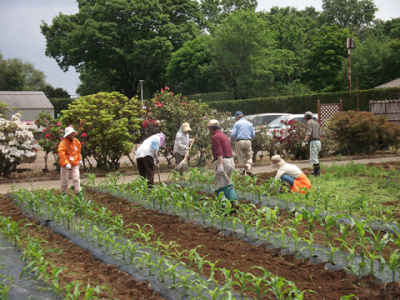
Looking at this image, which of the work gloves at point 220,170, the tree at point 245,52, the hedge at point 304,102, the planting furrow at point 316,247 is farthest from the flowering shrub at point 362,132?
the tree at point 245,52

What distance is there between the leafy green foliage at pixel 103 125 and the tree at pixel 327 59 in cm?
3100

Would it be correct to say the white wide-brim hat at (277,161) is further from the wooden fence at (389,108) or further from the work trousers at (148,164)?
the wooden fence at (389,108)

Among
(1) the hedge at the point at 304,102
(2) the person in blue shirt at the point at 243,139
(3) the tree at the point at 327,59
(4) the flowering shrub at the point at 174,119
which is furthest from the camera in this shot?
(3) the tree at the point at 327,59

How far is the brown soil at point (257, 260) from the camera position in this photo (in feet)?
13.1

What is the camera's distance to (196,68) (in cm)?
3941

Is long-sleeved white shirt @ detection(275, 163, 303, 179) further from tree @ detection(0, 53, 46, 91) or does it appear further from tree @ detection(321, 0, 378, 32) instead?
tree @ detection(321, 0, 378, 32)

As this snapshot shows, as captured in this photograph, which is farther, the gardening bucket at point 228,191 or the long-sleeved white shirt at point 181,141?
the long-sleeved white shirt at point 181,141

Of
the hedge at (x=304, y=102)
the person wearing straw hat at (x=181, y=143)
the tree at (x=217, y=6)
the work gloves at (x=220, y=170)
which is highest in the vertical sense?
the tree at (x=217, y=6)

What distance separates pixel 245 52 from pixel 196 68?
6.31 metres

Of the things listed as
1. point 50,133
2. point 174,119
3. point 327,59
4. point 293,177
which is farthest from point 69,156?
point 327,59

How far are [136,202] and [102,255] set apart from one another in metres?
3.13

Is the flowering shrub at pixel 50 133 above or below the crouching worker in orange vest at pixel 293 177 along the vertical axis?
above

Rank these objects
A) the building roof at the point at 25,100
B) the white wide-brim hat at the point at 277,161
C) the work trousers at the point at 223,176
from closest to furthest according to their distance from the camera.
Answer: the work trousers at the point at 223,176, the white wide-brim hat at the point at 277,161, the building roof at the point at 25,100

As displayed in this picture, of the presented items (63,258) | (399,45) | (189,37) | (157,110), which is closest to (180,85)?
(189,37)
